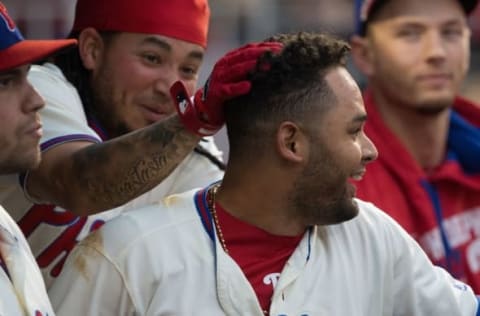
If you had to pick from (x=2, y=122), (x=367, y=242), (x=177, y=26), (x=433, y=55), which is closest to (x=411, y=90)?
(x=433, y=55)

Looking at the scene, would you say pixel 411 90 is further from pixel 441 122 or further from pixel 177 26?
pixel 177 26

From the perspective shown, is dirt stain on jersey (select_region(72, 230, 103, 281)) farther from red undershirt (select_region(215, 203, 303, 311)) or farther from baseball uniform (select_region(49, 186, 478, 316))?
red undershirt (select_region(215, 203, 303, 311))

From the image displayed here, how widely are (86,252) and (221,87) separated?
52cm

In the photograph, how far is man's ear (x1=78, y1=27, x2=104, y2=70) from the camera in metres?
4.14

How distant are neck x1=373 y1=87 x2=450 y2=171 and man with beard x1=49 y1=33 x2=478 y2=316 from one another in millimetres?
1952

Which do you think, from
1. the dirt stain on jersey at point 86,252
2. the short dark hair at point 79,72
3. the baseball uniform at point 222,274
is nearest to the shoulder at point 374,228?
the baseball uniform at point 222,274

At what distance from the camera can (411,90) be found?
210 inches

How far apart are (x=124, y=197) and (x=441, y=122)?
2164 mm

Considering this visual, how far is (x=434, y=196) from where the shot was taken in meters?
5.21

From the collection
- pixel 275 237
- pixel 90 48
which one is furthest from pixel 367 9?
pixel 275 237

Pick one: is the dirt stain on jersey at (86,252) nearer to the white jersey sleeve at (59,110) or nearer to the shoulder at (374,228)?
the white jersey sleeve at (59,110)

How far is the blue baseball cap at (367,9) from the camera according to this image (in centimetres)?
541

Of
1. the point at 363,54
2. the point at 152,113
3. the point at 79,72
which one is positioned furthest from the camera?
the point at 363,54

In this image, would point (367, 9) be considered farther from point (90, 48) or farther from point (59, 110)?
point (59, 110)
